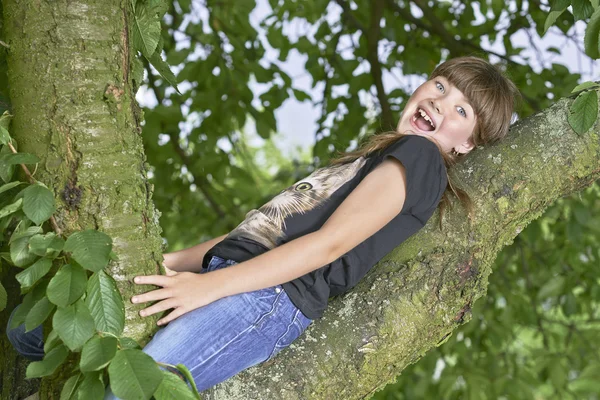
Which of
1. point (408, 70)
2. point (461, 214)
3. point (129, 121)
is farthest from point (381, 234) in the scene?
point (408, 70)

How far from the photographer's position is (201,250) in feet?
5.59

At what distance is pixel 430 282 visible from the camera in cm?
143

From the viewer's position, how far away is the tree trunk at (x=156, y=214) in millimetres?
1239

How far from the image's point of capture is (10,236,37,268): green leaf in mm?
1146

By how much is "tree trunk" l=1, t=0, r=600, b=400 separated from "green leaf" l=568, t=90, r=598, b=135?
0.14ft

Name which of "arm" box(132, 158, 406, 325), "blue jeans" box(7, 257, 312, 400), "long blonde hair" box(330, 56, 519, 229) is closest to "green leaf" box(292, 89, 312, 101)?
"long blonde hair" box(330, 56, 519, 229)

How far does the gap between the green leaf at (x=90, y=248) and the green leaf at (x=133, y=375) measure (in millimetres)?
138

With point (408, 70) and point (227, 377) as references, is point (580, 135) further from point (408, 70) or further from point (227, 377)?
point (408, 70)

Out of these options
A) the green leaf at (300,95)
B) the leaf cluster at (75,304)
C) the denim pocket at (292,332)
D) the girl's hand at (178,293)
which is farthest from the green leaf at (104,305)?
the green leaf at (300,95)

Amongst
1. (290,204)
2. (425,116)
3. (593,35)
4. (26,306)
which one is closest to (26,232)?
(26,306)

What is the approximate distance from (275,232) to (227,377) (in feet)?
1.06

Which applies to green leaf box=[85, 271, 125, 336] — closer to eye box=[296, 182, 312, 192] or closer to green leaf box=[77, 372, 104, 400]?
green leaf box=[77, 372, 104, 400]

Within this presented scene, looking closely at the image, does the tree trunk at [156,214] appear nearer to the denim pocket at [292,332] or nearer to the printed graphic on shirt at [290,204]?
the denim pocket at [292,332]

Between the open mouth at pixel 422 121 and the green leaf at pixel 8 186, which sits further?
the open mouth at pixel 422 121
